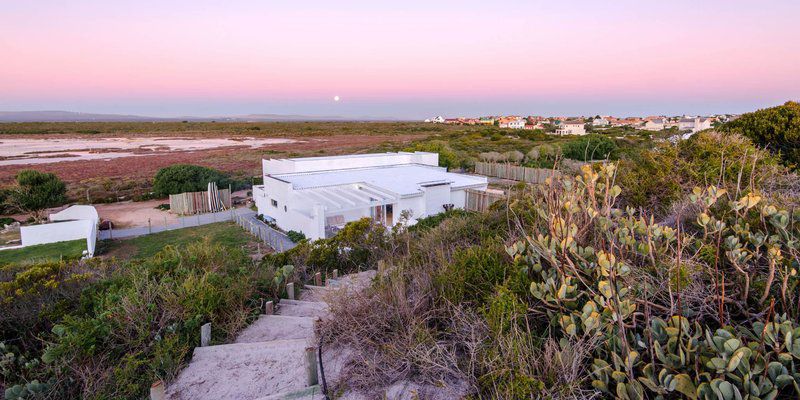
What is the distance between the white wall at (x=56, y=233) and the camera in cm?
1377

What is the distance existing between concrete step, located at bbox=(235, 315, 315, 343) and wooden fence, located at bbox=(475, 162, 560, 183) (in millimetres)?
22434

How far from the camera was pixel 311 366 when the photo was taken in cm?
289

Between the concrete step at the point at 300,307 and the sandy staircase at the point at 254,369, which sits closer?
the sandy staircase at the point at 254,369

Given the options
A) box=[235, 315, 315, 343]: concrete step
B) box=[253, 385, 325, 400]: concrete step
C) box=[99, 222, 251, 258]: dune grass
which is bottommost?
box=[99, 222, 251, 258]: dune grass

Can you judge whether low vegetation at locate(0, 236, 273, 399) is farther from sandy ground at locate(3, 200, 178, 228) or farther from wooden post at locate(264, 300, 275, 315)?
sandy ground at locate(3, 200, 178, 228)

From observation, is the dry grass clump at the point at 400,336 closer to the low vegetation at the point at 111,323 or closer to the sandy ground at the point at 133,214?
the low vegetation at the point at 111,323

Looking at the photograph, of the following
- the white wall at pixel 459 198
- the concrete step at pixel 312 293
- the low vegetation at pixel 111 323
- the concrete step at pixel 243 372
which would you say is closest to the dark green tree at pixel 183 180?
the white wall at pixel 459 198

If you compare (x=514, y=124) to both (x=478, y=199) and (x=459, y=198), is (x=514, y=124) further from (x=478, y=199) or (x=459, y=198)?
(x=478, y=199)

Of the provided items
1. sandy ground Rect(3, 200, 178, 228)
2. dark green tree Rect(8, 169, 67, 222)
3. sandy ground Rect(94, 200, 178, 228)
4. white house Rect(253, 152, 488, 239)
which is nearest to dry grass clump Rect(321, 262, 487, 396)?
white house Rect(253, 152, 488, 239)

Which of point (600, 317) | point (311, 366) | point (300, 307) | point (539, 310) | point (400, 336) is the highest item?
point (600, 317)

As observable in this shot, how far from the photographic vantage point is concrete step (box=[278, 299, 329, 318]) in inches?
192

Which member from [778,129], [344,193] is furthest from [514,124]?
[778,129]

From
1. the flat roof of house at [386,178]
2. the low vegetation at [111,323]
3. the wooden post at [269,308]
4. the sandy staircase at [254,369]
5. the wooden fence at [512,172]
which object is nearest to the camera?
the sandy staircase at [254,369]

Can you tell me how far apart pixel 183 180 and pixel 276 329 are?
2142 cm
